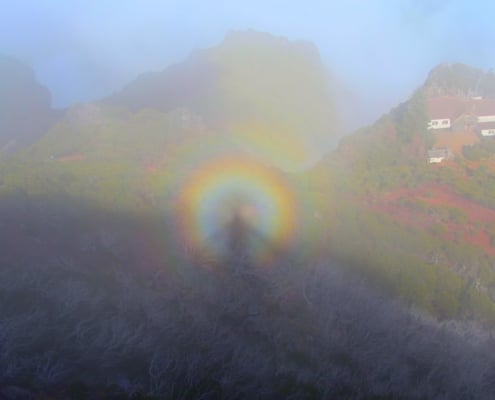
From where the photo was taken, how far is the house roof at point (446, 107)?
57.6 ft

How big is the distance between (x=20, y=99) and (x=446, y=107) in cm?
2362

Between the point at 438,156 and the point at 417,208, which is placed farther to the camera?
the point at 438,156

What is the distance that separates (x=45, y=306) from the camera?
237 inches

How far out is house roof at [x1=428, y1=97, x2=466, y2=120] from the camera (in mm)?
17562

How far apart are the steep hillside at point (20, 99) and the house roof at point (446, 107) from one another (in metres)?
19.9

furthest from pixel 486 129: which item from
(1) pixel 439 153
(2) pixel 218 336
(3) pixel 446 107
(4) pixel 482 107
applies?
(2) pixel 218 336

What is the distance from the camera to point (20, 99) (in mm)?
27859

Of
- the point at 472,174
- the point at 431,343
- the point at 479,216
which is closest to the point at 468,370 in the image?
the point at 431,343

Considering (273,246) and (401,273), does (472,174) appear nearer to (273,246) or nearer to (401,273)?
(401,273)

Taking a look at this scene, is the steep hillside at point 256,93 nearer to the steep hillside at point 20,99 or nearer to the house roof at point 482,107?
the steep hillside at point 20,99

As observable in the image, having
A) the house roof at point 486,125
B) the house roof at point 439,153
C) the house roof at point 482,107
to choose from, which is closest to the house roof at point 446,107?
the house roof at point 482,107

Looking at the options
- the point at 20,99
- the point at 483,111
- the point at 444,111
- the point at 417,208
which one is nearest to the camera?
the point at 417,208

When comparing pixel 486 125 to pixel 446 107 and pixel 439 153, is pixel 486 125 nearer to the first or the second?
pixel 446 107

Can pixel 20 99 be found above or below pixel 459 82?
below
